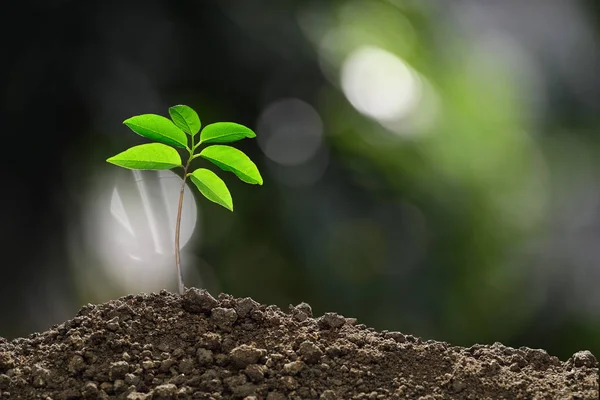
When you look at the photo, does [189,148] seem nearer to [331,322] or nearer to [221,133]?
[221,133]

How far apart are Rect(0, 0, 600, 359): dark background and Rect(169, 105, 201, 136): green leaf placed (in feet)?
4.47

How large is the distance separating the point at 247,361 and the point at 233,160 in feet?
0.88

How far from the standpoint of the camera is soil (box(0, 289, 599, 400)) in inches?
32.8

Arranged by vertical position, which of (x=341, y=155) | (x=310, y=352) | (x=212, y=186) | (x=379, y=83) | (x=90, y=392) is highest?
(x=379, y=83)

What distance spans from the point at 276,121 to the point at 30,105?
739mm

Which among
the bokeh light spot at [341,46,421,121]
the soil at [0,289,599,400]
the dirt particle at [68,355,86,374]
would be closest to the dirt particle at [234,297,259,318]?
the soil at [0,289,599,400]

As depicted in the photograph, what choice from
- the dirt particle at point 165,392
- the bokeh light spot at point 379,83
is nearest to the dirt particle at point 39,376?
the dirt particle at point 165,392

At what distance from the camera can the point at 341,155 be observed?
8.06ft

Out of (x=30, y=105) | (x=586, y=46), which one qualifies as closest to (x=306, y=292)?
(x=30, y=105)

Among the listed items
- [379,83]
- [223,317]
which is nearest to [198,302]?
[223,317]

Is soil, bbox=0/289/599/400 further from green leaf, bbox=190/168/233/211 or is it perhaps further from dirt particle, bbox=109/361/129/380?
green leaf, bbox=190/168/233/211

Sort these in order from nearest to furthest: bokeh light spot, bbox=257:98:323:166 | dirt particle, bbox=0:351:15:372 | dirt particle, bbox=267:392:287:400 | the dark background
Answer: dirt particle, bbox=267:392:287:400 < dirt particle, bbox=0:351:15:372 < the dark background < bokeh light spot, bbox=257:98:323:166

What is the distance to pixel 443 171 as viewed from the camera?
2.60m

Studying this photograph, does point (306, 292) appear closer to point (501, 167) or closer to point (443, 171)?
point (443, 171)
